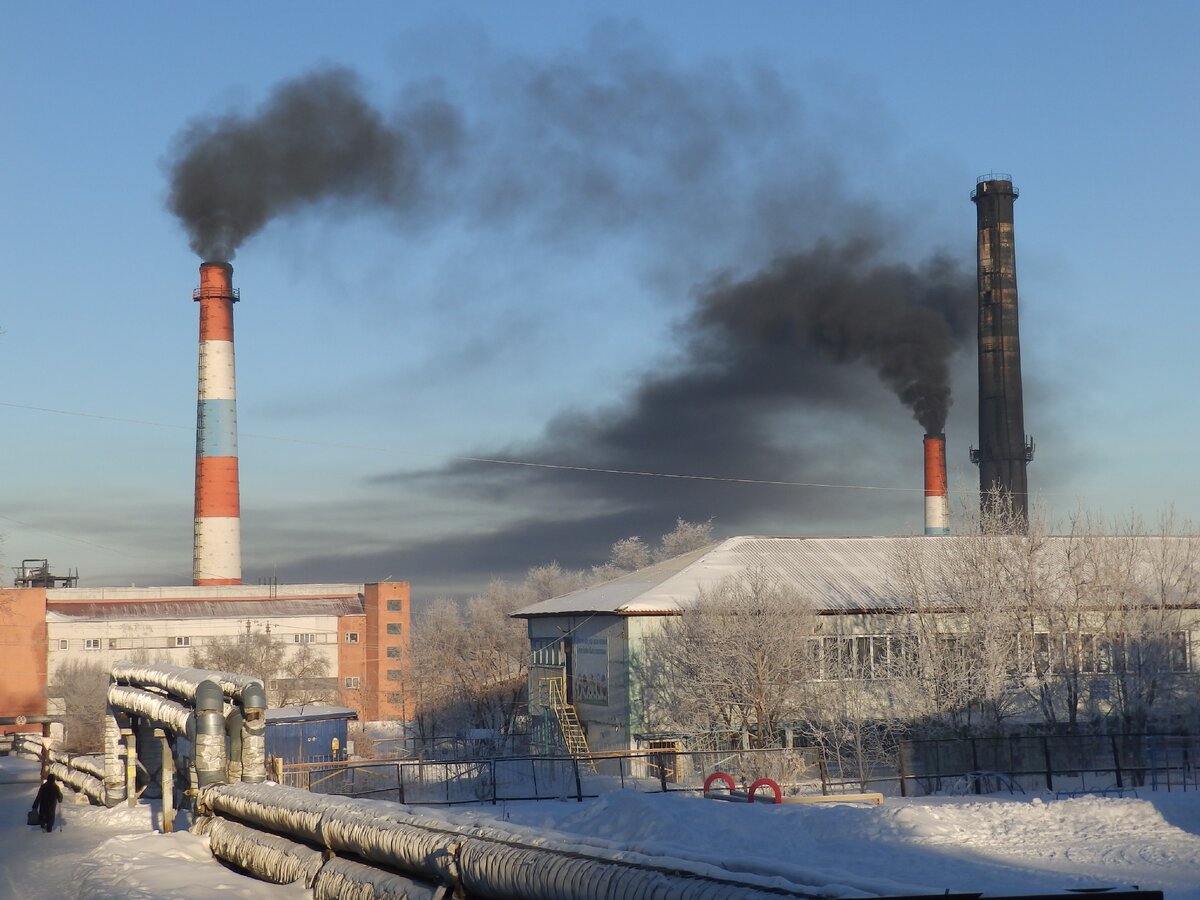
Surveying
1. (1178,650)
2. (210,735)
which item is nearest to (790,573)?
(1178,650)

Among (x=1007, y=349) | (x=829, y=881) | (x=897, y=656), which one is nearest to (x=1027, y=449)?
(x=1007, y=349)

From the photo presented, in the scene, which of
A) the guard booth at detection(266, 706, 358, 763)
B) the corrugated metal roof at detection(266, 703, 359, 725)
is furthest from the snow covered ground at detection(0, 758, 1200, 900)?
the corrugated metal roof at detection(266, 703, 359, 725)

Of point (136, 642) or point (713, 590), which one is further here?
point (136, 642)

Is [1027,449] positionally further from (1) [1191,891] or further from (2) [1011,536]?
(1) [1191,891]

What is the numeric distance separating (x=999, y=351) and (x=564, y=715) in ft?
94.4

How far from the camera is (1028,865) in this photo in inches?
658

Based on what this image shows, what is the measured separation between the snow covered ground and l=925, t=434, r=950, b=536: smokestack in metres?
34.8

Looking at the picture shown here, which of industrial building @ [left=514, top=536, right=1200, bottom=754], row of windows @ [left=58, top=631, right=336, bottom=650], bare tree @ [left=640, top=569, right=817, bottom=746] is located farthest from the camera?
row of windows @ [left=58, top=631, right=336, bottom=650]

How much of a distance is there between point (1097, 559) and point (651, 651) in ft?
44.0

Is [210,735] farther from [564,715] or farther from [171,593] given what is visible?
[171,593]

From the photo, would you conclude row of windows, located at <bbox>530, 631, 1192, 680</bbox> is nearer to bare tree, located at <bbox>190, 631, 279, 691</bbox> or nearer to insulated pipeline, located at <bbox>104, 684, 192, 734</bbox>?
insulated pipeline, located at <bbox>104, 684, 192, 734</bbox>

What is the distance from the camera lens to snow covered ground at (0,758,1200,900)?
1365cm

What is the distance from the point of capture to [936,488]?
5809 cm

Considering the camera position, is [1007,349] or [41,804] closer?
[41,804]
